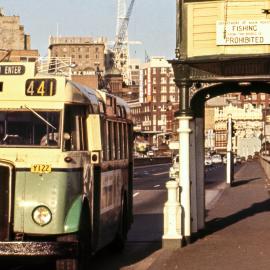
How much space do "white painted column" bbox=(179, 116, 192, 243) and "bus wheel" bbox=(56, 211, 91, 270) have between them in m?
4.43

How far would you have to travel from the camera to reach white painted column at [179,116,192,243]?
17547mm

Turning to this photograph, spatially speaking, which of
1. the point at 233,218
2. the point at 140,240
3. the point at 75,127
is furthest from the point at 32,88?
the point at 233,218

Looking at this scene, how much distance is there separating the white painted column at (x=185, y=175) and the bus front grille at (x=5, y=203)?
5890mm

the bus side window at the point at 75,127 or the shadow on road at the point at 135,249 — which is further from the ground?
the bus side window at the point at 75,127

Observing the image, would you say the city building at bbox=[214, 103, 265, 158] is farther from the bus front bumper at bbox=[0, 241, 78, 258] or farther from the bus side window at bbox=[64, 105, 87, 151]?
the bus front bumper at bbox=[0, 241, 78, 258]

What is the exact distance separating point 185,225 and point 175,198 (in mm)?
647

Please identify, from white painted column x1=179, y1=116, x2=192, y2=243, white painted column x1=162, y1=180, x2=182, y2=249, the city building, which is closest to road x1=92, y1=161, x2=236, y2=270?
white painted column x1=162, y1=180, x2=182, y2=249

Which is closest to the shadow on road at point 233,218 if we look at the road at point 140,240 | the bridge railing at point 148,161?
the road at point 140,240

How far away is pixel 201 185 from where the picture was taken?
774 inches

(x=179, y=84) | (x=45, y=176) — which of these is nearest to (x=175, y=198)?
(x=179, y=84)

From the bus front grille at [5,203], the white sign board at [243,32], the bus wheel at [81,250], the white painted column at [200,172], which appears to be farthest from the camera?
the white painted column at [200,172]

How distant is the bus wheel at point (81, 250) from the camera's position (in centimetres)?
1238

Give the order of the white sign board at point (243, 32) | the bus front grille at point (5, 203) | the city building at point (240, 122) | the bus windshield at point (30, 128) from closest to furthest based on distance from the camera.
Answer: the bus front grille at point (5, 203), the bus windshield at point (30, 128), the white sign board at point (243, 32), the city building at point (240, 122)

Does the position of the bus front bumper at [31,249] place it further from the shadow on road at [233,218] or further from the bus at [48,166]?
the shadow on road at [233,218]
